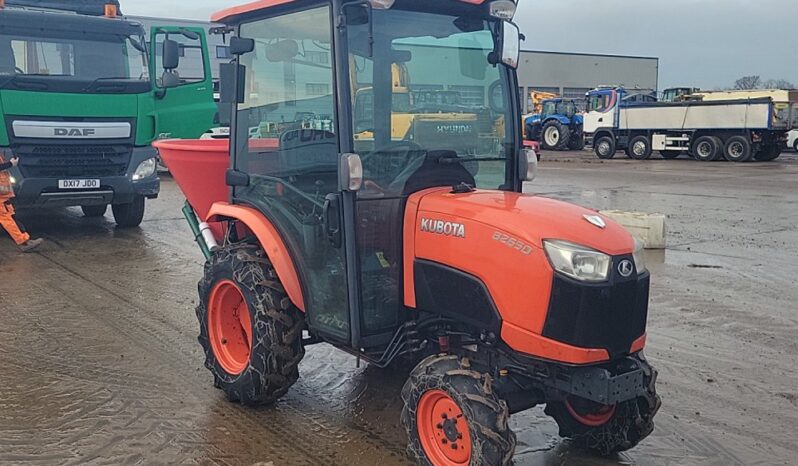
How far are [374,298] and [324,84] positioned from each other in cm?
112

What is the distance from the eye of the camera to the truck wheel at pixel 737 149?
2464cm

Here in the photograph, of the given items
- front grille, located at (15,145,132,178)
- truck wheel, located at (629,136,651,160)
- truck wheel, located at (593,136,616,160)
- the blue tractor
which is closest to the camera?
front grille, located at (15,145,132,178)

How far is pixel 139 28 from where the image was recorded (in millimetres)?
10117

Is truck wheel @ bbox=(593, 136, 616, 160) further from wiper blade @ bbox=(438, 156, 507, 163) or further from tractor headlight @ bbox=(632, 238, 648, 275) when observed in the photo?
tractor headlight @ bbox=(632, 238, 648, 275)

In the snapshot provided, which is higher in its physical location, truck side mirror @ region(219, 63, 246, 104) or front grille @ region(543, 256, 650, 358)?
truck side mirror @ region(219, 63, 246, 104)

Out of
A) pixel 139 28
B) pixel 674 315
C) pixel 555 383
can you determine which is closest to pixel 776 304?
pixel 674 315

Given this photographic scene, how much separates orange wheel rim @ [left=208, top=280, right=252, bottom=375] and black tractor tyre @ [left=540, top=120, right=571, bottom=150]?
28933mm

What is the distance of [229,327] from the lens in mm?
4871

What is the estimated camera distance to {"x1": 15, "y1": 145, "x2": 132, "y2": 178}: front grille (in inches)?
362

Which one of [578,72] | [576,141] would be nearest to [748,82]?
[578,72]

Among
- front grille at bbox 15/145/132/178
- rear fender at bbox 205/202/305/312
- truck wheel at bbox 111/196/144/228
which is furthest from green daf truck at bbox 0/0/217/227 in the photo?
rear fender at bbox 205/202/305/312

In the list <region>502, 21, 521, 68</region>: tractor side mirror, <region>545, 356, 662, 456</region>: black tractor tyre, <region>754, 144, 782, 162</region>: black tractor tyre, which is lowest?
<region>754, 144, 782, 162</region>: black tractor tyre

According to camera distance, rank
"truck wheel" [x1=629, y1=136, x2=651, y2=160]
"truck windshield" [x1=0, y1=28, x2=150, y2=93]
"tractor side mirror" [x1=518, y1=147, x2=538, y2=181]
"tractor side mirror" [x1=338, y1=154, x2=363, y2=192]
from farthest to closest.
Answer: "truck wheel" [x1=629, y1=136, x2=651, y2=160] < "truck windshield" [x1=0, y1=28, x2=150, y2=93] < "tractor side mirror" [x1=518, y1=147, x2=538, y2=181] < "tractor side mirror" [x1=338, y1=154, x2=363, y2=192]

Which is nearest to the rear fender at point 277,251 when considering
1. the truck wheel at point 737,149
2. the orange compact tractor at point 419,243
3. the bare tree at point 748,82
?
the orange compact tractor at point 419,243
